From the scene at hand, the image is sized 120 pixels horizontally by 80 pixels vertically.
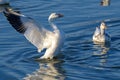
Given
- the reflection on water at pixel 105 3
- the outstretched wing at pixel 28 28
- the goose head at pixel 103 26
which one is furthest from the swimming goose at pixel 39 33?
the reflection on water at pixel 105 3

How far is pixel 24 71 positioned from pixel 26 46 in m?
2.31

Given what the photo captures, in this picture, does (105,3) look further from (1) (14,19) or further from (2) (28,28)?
(1) (14,19)

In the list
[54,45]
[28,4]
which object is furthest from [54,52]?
[28,4]

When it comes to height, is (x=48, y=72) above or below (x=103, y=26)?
below

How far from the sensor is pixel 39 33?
651 inches

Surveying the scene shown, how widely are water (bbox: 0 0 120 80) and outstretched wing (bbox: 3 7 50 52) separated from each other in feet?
1.44

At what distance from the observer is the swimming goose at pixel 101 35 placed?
18.0 m

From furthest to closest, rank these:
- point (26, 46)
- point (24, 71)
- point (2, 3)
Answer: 1. point (2, 3)
2. point (26, 46)
3. point (24, 71)

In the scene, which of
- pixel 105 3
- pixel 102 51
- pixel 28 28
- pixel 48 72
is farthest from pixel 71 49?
pixel 105 3

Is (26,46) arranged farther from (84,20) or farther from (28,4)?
(28,4)

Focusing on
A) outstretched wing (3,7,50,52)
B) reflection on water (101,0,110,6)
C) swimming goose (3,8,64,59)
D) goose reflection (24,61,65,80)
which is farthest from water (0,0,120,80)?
outstretched wing (3,7,50,52)

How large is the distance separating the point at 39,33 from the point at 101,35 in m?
2.71

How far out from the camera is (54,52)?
16734 mm

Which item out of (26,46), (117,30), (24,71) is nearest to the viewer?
(24,71)
